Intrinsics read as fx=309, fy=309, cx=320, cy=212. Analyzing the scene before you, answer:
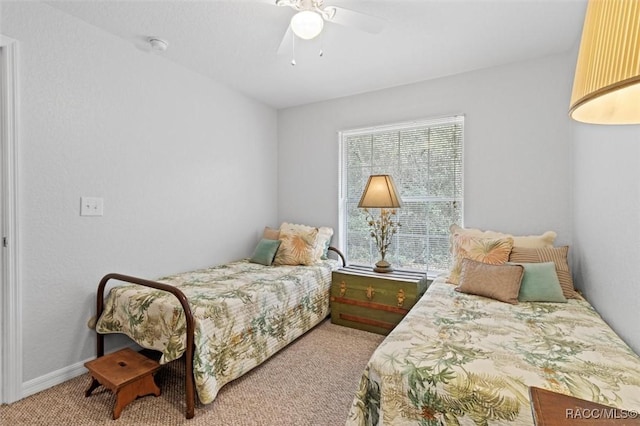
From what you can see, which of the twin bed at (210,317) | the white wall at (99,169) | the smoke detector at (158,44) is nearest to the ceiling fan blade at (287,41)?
the smoke detector at (158,44)

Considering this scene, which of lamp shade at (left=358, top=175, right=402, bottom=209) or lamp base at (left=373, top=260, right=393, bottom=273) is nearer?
lamp shade at (left=358, top=175, right=402, bottom=209)

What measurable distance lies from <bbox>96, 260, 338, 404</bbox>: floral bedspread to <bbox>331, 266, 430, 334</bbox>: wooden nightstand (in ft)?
1.12

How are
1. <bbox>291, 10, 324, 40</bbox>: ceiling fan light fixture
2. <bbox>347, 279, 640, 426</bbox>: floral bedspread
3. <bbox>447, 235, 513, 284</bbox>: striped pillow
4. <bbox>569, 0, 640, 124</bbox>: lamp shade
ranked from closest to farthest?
1. <bbox>569, 0, 640, 124</bbox>: lamp shade
2. <bbox>347, 279, 640, 426</bbox>: floral bedspread
3. <bbox>291, 10, 324, 40</bbox>: ceiling fan light fixture
4. <bbox>447, 235, 513, 284</bbox>: striped pillow

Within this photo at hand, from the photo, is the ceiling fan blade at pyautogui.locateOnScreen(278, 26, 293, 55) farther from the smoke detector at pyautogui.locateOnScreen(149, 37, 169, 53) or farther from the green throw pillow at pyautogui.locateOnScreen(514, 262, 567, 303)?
the green throw pillow at pyautogui.locateOnScreen(514, 262, 567, 303)

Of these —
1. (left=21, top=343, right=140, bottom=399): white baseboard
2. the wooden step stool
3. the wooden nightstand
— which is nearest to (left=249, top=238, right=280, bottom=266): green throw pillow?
the wooden nightstand

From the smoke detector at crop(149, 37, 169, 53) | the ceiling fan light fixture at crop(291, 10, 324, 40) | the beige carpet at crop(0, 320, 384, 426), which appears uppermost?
the smoke detector at crop(149, 37, 169, 53)

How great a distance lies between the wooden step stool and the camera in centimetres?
177

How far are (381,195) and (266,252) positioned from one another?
1342 millimetres

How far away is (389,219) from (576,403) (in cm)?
262

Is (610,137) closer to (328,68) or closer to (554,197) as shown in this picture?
(554,197)

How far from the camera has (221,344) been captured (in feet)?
6.48

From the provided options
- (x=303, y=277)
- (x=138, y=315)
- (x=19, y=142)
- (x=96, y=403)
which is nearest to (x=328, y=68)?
(x=303, y=277)

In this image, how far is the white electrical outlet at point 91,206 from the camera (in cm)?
220

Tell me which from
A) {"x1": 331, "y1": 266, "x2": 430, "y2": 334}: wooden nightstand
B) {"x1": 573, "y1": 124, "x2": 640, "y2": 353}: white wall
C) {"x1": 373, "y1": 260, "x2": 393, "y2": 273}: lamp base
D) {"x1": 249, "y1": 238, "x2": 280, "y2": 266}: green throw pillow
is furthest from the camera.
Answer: {"x1": 249, "y1": 238, "x2": 280, "y2": 266}: green throw pillow
